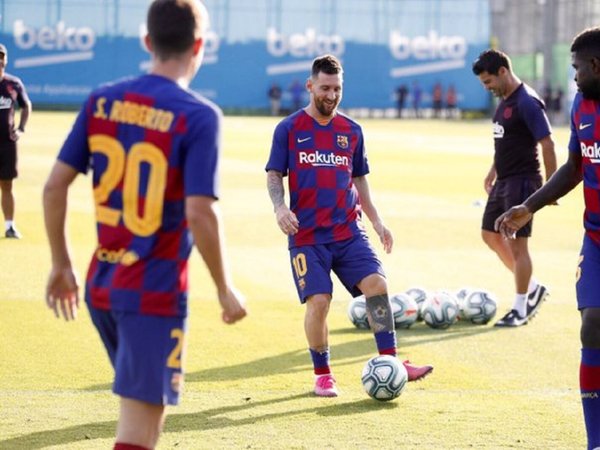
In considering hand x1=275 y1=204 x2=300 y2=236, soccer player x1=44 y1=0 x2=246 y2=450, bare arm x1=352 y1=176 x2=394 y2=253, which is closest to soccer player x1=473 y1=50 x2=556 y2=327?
bare arm x1=352 y1=176 x2=394 y2=253

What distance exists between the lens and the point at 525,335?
11.0 m

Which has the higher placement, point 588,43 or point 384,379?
point 588,43

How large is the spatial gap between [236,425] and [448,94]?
6409 cm

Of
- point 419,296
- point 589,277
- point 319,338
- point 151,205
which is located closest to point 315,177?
point 319,338

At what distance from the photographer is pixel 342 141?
8.83 m

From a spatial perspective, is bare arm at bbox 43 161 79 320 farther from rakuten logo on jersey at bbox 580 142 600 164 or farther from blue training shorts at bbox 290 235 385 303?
blue training shorts at bbox 290 235 385 303

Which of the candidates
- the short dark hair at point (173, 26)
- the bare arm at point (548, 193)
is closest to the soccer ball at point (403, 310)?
the bare arm at point (548, 193)

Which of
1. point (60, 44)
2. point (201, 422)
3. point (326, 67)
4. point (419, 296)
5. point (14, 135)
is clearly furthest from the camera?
point (60, 44)

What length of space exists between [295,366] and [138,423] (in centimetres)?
471

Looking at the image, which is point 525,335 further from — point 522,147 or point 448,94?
point 448,94

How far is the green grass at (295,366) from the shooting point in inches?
291

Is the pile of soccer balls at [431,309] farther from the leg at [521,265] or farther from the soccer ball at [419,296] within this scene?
the leg at [521,265]

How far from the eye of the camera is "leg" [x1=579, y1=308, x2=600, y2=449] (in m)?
6.53

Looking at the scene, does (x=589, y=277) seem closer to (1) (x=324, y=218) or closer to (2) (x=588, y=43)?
(2) (x=588, y=43)
